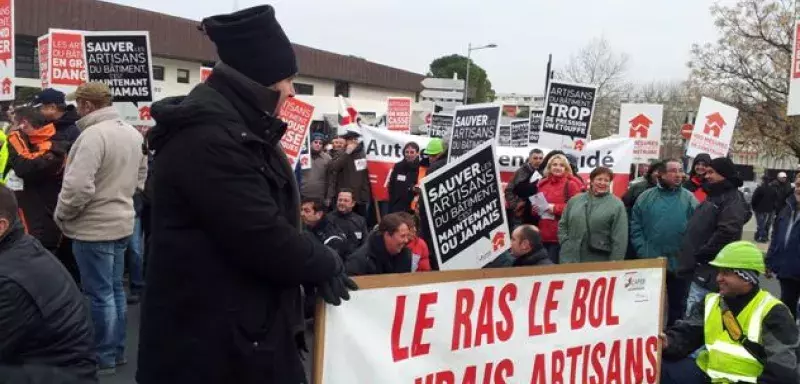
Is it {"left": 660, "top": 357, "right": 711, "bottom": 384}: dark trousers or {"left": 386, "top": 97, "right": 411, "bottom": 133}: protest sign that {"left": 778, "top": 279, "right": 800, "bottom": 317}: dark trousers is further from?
{"left": 386, "top": 97, "right": 411, "bottom": 133}: protest sign

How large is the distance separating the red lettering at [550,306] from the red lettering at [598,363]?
32cm

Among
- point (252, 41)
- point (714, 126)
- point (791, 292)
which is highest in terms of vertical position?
point (252, 41)

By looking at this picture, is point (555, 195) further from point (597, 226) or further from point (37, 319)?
point (37, 319)

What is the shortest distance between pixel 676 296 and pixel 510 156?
5.86m

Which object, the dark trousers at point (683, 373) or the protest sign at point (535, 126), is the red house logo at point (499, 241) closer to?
the dark trousers at point (683, 373)

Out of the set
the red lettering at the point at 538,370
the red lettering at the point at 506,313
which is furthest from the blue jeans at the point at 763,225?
the red lettering at the point at 506,313

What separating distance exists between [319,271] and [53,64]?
854 cm

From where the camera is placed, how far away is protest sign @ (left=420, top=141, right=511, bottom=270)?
5.18m

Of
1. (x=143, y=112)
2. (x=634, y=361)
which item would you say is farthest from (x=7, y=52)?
(x=634, y=361)

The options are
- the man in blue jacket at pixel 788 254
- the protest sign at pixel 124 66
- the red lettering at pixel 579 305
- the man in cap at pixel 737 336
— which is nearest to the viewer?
the red lettering at pixel 579 305

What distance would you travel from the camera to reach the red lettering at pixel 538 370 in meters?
3.55

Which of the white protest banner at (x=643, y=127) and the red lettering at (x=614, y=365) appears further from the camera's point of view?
the white protest banner at (x=643, y=127)

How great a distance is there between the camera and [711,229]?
6781mm

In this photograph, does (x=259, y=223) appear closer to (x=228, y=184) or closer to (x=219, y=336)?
(x=228, y=184)
